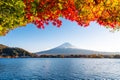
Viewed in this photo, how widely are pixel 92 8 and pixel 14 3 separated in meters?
4.57

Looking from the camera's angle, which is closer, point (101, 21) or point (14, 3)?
point (14, 3)

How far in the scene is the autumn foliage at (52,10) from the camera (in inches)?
574

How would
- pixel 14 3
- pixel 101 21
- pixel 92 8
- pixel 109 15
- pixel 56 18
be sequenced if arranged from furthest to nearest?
pixel 101 21 < pixel 109 15 < pixel 56 18 < pixel 92 8 < pixel 14 3

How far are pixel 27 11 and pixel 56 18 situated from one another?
6.66ft

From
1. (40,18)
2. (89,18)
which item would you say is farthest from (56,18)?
(89,18)

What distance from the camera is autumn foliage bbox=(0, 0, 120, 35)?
14.6 m

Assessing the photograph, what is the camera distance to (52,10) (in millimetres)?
15312

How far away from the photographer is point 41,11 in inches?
607

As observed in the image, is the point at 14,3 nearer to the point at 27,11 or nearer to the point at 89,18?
the point at 27,11

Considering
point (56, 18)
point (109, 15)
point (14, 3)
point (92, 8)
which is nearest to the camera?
point (14, 3)

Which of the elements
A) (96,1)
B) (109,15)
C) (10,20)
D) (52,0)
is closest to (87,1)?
(96,1)

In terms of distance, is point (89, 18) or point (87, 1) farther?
point (89, 18)

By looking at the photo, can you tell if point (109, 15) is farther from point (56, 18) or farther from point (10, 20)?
point (10, 20)

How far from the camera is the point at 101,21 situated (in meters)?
18.7
